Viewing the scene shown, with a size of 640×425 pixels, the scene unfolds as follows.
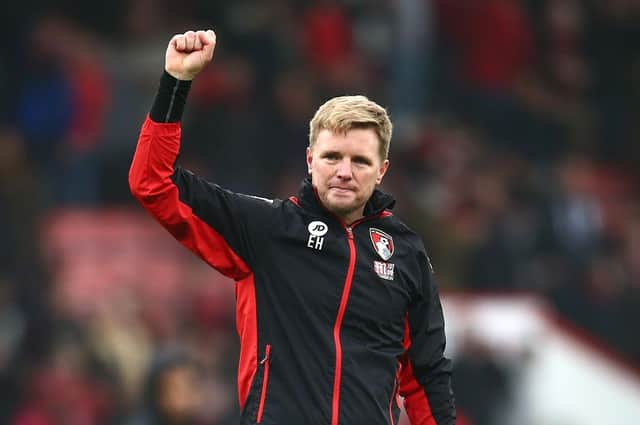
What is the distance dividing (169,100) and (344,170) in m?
0.52

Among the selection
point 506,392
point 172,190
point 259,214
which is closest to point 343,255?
point 259,214

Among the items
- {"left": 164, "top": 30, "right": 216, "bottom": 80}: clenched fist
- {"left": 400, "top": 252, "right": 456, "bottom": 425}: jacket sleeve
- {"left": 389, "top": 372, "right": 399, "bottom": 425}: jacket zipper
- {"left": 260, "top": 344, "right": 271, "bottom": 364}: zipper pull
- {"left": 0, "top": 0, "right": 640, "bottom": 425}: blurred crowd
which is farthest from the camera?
{"left": 0, "top": 0, "right": 640, "bottom": 425}: blurred crowd

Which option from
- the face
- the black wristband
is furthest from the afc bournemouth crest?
the black wristband

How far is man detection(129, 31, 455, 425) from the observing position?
3734 mm

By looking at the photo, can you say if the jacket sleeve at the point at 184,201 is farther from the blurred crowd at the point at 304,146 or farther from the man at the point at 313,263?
the blurred crowd at the point at 304,146

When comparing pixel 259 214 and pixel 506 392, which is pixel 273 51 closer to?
pixel 506 392

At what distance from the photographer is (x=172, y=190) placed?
12.3ft

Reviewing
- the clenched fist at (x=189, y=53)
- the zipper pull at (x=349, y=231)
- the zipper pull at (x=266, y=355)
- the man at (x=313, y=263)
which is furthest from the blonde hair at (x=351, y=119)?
the zipper pull at (x=266, y=355)

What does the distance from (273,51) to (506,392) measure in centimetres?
324

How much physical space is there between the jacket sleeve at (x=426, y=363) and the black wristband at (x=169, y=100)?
0.87 meters

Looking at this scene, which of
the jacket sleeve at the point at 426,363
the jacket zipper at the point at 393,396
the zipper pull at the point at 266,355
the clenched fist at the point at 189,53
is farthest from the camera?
the jacket sleeve at the point at 426,363

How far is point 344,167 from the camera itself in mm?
3865

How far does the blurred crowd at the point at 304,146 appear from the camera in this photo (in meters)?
9.38

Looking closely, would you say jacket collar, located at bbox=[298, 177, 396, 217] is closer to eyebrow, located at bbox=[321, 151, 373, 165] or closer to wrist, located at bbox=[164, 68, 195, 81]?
eyebrow, located at bbox=[321, 151, 373, 165]
